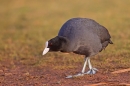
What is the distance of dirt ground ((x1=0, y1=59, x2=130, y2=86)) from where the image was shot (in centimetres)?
703

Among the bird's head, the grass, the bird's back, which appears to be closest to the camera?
the bird's head

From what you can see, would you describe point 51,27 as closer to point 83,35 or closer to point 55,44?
point 83,35

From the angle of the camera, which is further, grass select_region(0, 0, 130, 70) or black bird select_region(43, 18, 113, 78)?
grass select_region(0, 0, 130, 70)

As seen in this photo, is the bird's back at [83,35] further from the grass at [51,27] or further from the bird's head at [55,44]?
the grass at [51,27]

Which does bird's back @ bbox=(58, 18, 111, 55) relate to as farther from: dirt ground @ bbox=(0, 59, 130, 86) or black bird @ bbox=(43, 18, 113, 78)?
dirt ground @ bbox=(0, 59, 130, 86)

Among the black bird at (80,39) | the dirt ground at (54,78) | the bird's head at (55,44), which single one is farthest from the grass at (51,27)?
the bird's head at (55,44)

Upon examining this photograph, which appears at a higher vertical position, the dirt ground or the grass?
the grass

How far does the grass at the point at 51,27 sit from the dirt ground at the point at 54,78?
45 centimetres

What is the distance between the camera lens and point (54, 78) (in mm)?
7641

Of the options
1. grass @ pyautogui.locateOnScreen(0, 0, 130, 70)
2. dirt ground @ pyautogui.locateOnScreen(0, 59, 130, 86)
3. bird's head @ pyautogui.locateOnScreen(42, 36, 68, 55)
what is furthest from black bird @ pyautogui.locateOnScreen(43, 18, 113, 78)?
grass @ pyautogui.locateOnScreen(0, 0, 130, 70)

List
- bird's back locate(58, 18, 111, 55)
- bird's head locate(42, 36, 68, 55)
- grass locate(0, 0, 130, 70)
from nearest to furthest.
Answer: bird's head locate(42, 36, 68, 55)
bird's back locate(58, 18, 111, 55)
grass locate(0, 0, 130, 70)

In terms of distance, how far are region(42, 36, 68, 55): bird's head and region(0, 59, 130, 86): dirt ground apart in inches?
24.0

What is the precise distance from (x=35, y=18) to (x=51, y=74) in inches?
449

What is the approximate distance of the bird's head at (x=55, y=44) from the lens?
6945mm
